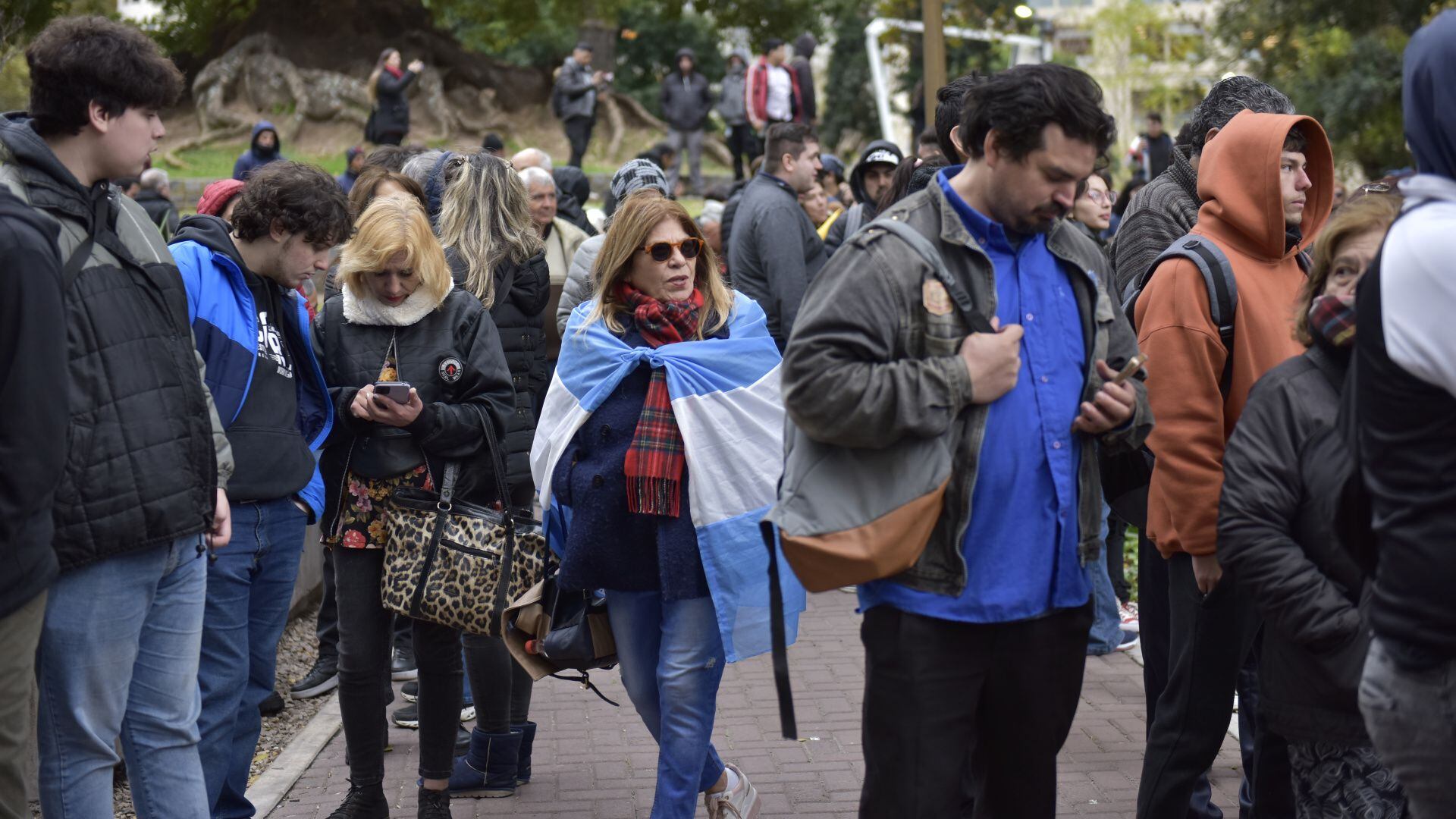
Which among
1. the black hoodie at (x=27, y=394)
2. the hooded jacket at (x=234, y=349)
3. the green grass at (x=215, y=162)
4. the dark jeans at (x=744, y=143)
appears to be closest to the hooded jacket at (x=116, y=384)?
the black hoodie at (x=27, y=394)

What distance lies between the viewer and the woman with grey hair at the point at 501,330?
208 inches

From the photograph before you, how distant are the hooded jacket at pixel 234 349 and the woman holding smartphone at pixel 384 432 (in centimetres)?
28

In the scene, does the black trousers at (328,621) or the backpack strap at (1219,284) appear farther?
the black trousers at (328,621)

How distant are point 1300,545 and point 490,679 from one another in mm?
2852

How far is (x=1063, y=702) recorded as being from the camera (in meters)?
3.39

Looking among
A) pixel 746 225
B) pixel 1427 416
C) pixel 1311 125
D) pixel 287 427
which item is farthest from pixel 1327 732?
pixel 746 225

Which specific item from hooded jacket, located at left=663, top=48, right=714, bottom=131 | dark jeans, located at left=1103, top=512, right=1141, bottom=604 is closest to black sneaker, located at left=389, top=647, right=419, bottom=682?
dark jeans, located at left=1103, top=512, right=1141, bottom=604

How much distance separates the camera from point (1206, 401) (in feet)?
13.0

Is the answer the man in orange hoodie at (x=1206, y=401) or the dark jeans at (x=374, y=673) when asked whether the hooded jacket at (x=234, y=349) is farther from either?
the man in orange hoodie at (x=1206, y=401)

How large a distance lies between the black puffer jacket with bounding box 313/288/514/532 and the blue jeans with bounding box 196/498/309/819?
0.31m

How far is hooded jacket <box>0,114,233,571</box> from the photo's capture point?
10.7 ft

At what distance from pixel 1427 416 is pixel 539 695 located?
4.96 metres

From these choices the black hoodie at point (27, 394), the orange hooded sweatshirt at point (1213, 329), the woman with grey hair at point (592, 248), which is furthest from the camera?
the woman with grey hair at point (592, 248)

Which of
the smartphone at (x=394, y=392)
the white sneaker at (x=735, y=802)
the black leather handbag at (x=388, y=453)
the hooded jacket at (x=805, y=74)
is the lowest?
the white sneaker at (x=735, y=802)
